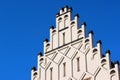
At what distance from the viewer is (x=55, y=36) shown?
38344 millimetres

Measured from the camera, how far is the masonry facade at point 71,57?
115 ft

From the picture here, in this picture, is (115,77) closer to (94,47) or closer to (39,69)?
(94,47)

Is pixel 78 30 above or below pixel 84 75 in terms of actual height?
above

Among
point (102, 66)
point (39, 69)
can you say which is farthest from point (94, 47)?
point (39, 69)

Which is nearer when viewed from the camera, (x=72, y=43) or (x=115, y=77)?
(x=115, y=77)

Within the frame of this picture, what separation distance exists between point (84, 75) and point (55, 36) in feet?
14.0

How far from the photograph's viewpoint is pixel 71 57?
120ft

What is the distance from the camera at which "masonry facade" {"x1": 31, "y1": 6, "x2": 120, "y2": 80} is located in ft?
115

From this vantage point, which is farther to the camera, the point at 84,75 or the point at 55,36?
the point at 55,36

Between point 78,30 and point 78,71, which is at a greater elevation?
point 78,30

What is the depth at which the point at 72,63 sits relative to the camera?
36.4 metres

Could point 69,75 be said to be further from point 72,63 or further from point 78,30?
point 78,30

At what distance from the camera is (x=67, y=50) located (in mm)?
37062

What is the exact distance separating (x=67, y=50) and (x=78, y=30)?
4.87 feet
